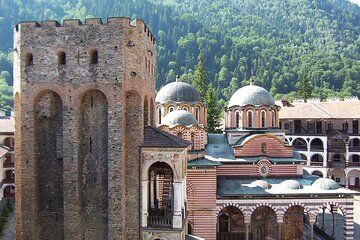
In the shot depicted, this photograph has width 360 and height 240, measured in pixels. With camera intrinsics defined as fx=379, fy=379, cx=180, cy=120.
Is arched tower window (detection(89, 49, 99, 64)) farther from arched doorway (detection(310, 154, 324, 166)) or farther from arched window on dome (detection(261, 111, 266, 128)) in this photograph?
arched doorway (detection(310, 154, 324, 166))

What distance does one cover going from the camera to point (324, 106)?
53531mm

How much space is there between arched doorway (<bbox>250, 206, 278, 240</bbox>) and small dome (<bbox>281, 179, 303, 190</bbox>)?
2.38m

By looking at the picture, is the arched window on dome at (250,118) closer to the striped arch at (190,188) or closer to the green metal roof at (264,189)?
the green metal roof at (264,189)

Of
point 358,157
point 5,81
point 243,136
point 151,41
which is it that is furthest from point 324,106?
point 5,81

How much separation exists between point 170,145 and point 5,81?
324 feet

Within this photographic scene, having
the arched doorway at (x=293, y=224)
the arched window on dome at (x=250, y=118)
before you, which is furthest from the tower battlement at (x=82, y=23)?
the arched doorway at (x=293, y=224)

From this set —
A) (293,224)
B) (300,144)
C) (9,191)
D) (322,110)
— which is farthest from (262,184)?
(9,191)

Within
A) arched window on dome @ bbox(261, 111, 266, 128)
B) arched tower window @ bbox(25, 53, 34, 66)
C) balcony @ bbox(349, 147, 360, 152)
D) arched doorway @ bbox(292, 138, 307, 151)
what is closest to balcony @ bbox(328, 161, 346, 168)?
balcony @ bbox(349, 147, 360, 152)

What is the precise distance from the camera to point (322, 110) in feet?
170

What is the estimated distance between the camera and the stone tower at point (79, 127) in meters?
19.6

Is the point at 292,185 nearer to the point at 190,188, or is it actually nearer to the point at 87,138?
the point at 190,188

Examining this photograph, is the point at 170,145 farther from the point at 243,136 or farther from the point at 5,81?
the point at 5,81

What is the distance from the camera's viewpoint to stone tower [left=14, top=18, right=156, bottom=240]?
19.6 m

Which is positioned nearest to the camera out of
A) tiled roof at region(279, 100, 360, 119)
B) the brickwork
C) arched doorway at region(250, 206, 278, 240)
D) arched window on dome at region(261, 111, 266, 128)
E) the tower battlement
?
the tower battlement
